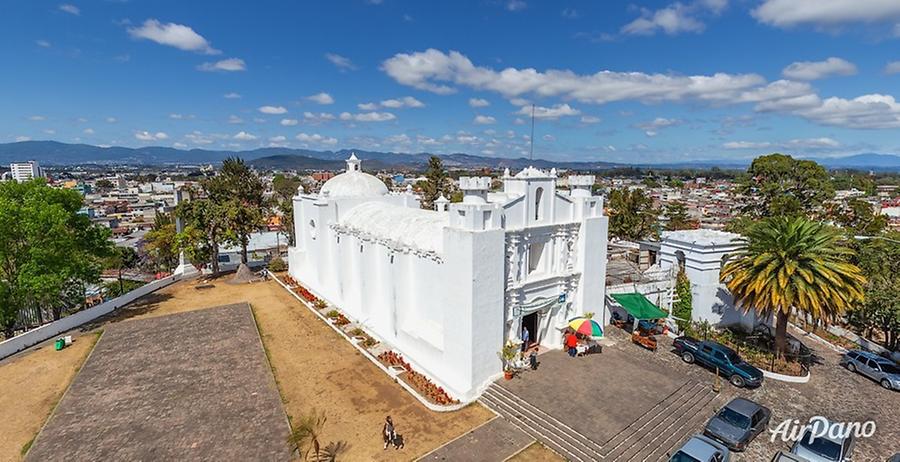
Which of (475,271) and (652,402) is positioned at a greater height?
(475,271)

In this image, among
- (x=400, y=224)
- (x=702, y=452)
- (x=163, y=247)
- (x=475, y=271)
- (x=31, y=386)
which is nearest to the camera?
(x=702, y=452)

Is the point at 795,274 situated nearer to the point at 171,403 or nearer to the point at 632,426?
the point at 632,426

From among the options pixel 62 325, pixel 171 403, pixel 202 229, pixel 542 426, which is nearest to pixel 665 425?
Answer: pixel 542 426

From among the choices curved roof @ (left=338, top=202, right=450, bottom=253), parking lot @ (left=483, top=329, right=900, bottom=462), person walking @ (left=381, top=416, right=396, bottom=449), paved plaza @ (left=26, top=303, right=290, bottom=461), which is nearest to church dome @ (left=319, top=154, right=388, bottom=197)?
curved roof @ (left=338, top=202, right=450, bottom=253)

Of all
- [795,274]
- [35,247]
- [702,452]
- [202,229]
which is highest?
[35,247]

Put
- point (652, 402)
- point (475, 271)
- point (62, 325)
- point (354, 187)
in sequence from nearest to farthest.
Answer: point (652, 402) → point (475, 271) → point (62, 325) → point (354, 187)

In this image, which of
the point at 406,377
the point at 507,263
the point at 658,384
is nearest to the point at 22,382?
the point at 406,377

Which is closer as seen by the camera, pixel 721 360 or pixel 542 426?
pixel 542 426

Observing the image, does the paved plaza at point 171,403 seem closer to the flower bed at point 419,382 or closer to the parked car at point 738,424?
the flower bed at point 419,382
